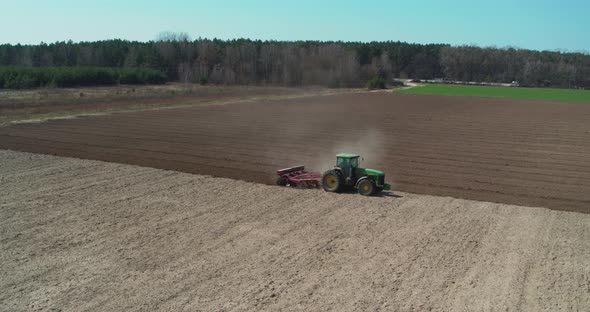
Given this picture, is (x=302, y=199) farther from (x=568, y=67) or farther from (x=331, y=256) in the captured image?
(x=568, y=67)

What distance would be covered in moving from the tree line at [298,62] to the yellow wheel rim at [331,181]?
2673 inches

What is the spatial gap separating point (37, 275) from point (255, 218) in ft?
20.3

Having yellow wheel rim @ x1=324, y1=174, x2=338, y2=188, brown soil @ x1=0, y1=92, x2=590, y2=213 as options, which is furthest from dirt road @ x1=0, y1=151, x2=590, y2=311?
brown soil @ x1=0, y1=92, x2=590, y2=213

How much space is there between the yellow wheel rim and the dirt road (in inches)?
21.0

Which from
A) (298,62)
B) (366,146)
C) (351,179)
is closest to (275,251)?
(351,179)

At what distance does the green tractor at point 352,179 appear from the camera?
61.6ft

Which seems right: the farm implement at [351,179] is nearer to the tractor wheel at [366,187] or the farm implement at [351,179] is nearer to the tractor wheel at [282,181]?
the tractor wheel at [366,187]

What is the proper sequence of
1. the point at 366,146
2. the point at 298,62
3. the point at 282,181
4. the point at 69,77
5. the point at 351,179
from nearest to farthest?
the point at 351,179, the point at 282,181, the point at 366,146, the point at 69,77, the point at 298,62

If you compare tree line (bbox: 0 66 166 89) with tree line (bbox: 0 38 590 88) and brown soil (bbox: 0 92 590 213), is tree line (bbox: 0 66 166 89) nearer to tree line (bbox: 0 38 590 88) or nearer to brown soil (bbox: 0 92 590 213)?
tree line (bbox: 0 38 590 88)

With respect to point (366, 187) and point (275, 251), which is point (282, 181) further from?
point (275, 251)

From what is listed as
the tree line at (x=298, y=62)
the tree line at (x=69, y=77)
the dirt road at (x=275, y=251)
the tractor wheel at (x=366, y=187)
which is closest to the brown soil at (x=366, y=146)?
the tractor wheel at (x=366, y=187)

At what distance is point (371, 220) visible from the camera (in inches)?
622

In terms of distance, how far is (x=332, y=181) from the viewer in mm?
19234

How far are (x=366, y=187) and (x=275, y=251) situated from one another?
21.2ft
